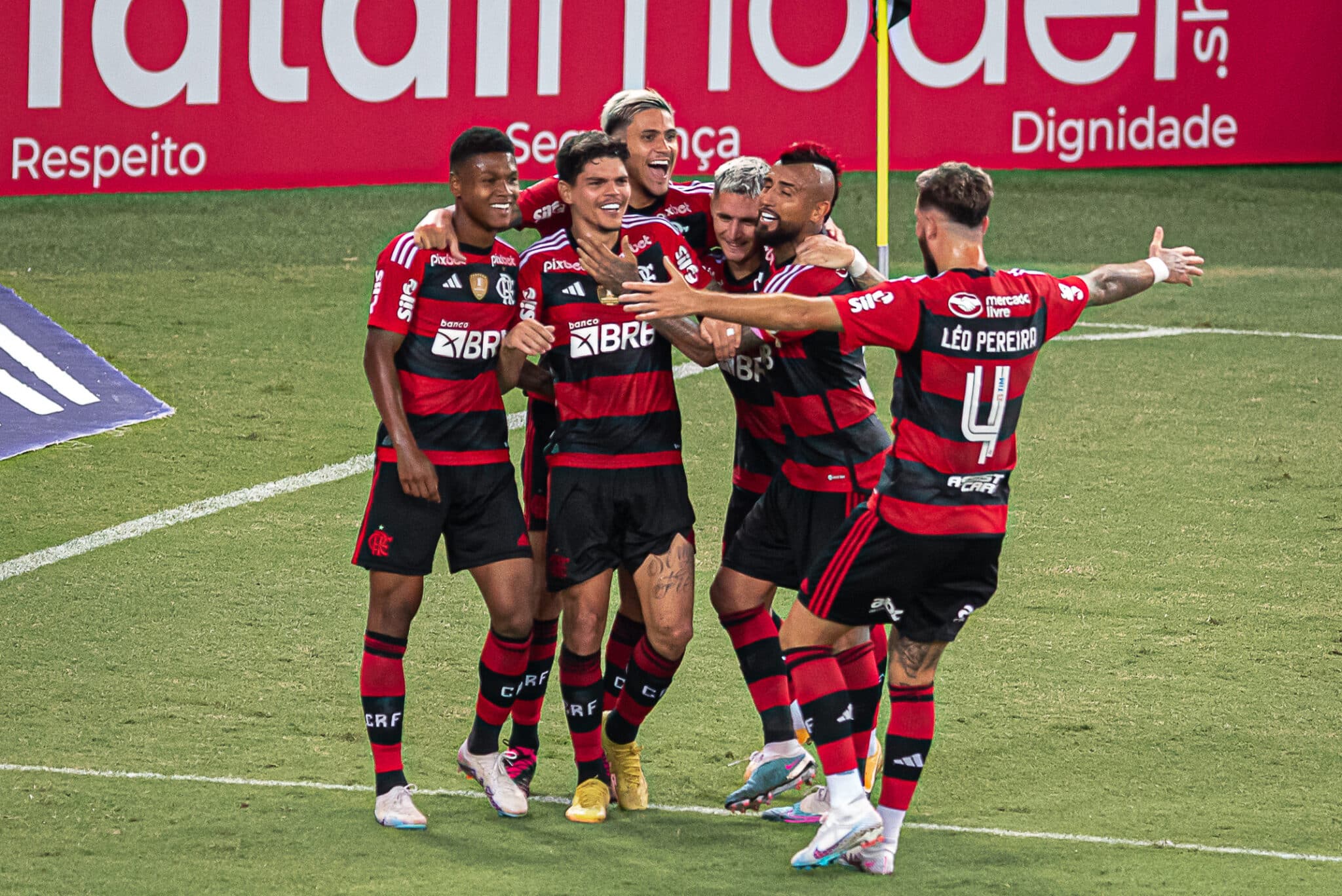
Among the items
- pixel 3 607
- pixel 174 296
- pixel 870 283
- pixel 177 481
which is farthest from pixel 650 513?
pixel 174 296

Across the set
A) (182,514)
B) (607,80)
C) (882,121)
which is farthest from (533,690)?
(607,80)

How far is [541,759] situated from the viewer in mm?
6590

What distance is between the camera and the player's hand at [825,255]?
5832 millimetres

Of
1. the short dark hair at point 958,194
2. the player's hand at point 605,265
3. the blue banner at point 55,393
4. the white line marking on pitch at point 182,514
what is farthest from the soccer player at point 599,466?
the blue banner at point 55,393

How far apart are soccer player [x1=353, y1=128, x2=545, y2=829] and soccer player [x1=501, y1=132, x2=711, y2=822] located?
0.14 m

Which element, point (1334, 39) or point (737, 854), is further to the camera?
point (1334, 39)

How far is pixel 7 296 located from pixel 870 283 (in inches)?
378

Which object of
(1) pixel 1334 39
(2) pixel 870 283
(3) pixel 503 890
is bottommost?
(3) pixel 503 890

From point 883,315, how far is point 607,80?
39.1ft

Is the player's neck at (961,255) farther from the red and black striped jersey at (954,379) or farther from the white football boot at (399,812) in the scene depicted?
the white football boot at (399,812)

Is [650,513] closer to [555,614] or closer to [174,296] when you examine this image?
[555,614]

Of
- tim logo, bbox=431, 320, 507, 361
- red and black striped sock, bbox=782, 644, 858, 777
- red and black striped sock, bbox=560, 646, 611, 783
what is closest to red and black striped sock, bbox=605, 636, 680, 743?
red and black striped sock, bbox=560, 646, 611, 783

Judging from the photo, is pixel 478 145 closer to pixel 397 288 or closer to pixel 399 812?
pixel 397 288

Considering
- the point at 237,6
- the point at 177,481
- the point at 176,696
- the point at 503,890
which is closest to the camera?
the point at 503,890
